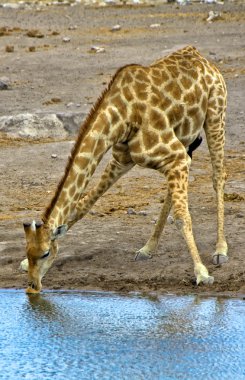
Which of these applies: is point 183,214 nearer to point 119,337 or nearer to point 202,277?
point 202,277

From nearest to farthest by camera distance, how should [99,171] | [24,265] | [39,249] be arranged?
1. [39,249]
2. [24,265]
3. [99,171]

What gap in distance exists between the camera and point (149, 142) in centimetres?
937

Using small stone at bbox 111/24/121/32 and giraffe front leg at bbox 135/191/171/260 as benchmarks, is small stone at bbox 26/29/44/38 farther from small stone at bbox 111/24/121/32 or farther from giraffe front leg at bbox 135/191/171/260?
giraffe front leg at bbox 135/191/171/260

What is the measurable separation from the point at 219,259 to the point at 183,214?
21.2 inches

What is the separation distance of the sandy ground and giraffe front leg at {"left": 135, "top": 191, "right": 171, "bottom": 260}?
0.07 meters

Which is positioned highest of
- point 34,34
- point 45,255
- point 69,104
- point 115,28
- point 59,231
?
point 59,231

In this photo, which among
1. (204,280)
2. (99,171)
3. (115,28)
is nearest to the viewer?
(204,280)

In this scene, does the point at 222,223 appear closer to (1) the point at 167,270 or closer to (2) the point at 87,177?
(1) the point at 167,270

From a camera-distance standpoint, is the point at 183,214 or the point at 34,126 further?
the point at 34,126

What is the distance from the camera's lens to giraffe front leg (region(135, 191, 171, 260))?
9.78 meters

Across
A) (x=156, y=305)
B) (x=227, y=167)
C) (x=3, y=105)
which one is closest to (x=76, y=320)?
(x=156, y=305)

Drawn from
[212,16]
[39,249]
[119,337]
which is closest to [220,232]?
[39,249]

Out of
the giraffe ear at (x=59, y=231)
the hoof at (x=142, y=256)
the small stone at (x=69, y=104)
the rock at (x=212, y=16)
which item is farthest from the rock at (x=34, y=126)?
the rock at (x=212, y=16)

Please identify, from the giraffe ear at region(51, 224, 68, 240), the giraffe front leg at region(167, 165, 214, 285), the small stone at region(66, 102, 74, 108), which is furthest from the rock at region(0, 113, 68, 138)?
the giraffe ear at region(51, 224, 68, 240)
